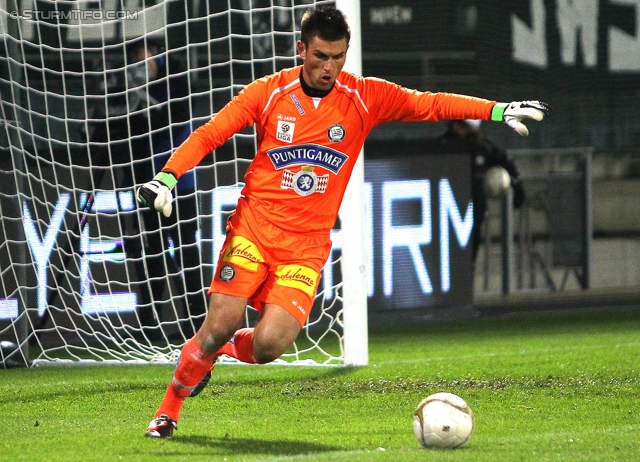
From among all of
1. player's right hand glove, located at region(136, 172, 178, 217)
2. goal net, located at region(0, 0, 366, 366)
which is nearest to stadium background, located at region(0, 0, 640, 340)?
goal net, located at region(0, 0, 366, 366)

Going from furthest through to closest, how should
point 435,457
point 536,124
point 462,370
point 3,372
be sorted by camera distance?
point 536,124, point 3,372, point 462,370, point 435,457

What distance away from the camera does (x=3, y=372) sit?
24.8ft

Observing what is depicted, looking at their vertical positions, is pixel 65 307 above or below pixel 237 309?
below

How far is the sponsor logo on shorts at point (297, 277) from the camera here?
492 cm

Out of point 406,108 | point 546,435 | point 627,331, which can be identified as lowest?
point 627,331

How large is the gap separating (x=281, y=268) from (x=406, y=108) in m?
0.91

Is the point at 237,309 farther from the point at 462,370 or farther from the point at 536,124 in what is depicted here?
the point at 536,124

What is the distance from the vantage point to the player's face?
190 inches

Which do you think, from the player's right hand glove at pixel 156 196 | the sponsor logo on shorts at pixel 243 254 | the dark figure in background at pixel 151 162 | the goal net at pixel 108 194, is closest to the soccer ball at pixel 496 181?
the goal net at pixel 108 194

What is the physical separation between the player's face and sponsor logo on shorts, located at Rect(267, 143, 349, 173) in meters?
0.28

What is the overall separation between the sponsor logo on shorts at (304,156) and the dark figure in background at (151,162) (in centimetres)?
301

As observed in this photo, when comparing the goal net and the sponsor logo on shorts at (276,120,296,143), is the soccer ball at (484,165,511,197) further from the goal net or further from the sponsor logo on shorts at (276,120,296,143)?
the sponsor logo on shorts at (276,120,296,143)

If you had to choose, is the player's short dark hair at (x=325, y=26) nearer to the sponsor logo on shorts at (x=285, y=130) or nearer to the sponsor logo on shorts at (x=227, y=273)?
the sponsor logo on shorts at (x=285, y=130)

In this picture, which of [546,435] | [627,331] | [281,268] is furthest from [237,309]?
[627,331]
